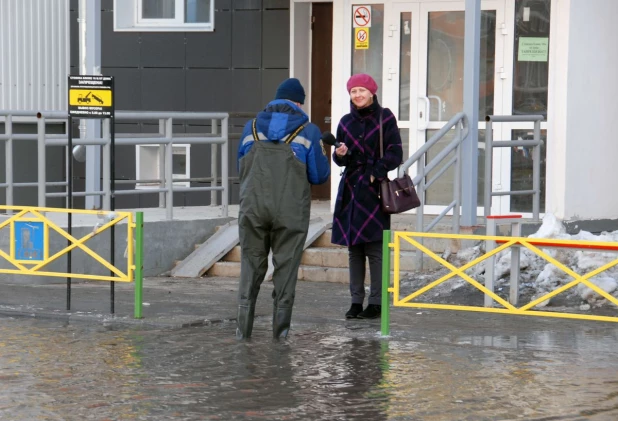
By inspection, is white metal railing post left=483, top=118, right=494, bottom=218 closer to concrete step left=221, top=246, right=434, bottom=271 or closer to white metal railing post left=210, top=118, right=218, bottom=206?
concrete step left=221, top=246, right=434, bottom=271

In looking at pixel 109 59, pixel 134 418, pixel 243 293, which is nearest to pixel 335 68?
pixel 109 59

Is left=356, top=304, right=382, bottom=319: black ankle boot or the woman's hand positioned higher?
the woman's hand

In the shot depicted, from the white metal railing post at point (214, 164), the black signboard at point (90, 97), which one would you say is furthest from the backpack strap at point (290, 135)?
the white metal railing post at point (214, 164)

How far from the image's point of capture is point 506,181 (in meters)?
13.8

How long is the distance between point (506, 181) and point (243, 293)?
5.34m

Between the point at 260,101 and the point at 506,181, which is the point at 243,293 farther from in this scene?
the point at 260,101

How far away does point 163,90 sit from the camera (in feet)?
55.2

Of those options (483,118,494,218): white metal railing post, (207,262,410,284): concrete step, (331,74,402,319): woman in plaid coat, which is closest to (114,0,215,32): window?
(207,262,410,284): concrete step

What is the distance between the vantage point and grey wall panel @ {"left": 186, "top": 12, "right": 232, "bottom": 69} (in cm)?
1638

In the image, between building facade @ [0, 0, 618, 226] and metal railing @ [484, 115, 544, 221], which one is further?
building facade @ [0, 0, 618, 226]

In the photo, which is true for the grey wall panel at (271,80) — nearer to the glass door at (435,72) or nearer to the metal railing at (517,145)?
the glass door at (435,72)

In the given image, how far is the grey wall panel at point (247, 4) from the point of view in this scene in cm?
1608

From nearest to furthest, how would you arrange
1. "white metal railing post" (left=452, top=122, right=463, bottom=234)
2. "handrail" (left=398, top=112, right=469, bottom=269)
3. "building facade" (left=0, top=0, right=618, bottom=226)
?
"handrail" (left=398, top=112, right=469, bottom=269)
"white metal railing post" (left=452, top=122, right=463, bottom=234)
"building facade" (left=0, top=0, right=618, bottom=226)

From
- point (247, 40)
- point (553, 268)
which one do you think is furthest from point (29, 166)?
point (553, 268)
